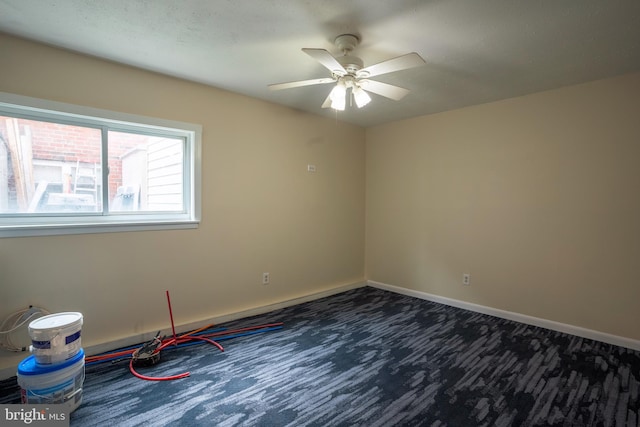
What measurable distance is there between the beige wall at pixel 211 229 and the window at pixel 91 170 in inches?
3.8

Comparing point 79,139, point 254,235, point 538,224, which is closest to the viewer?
point 79,139

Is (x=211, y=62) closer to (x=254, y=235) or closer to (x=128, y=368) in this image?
(x=254, y=235)

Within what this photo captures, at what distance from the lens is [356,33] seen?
2090mm

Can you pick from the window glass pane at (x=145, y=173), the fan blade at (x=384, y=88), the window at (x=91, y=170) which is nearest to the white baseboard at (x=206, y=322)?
the window at (x=91, y=170)

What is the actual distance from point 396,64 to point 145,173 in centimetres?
237

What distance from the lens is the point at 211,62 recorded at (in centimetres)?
255

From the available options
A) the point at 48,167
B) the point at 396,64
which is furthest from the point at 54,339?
the point at 396,64

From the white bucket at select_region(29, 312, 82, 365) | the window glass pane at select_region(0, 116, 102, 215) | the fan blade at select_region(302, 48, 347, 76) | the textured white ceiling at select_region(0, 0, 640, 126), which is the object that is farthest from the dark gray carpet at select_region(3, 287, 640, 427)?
the textured white ceiling at select_region(0, 0, 640, 126)

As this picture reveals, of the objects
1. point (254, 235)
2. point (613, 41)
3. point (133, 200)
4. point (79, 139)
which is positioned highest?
point (613, 41)

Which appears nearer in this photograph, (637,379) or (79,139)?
(637,379)

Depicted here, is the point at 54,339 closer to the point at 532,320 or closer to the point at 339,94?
the point at 339,94

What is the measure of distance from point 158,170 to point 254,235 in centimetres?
117

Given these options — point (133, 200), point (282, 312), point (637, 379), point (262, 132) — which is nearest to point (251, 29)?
point (262, 132)

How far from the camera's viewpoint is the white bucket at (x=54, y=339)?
6.01 ft
